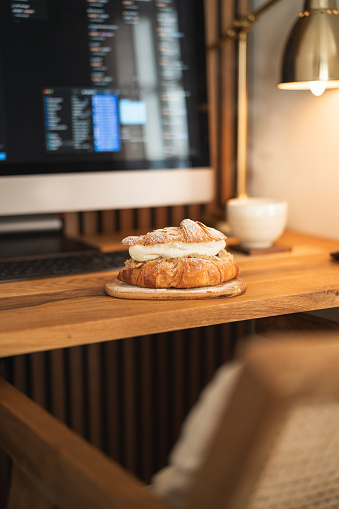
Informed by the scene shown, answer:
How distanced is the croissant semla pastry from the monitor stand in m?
0.34

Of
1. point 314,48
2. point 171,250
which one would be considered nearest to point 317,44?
point 314,48

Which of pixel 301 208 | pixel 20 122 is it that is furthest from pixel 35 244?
pixel 301 208

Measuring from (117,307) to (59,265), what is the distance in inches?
11.1

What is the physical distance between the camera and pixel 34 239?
4.71 ft

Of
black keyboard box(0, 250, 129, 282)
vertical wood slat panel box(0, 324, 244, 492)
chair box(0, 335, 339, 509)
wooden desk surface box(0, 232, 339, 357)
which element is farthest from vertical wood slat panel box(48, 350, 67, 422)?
chair box(0, 335, 339, 509)

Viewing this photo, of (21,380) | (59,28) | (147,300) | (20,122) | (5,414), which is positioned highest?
(59,28)

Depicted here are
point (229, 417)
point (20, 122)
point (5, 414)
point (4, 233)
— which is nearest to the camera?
point (229, 417)

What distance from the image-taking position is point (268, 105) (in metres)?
1.69

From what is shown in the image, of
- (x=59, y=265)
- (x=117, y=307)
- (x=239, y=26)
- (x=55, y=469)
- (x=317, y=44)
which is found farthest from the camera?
(x=239, y=26)

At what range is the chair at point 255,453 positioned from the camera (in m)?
0.40

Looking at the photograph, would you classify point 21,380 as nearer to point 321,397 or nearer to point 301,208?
point 301,208

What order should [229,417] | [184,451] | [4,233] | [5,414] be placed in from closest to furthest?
[229,417]
[184,451]
[5,414]
[4,233]

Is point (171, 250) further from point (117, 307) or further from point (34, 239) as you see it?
point (34, 239)

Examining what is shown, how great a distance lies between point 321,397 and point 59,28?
1.12m
